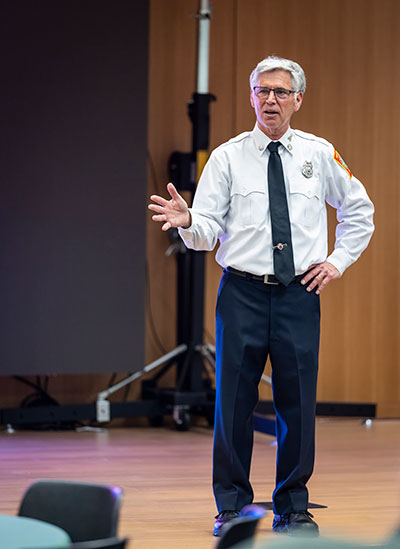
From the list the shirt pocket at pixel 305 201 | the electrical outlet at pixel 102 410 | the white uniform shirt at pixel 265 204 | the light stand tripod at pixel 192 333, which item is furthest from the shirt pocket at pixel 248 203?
the electrical outlet at pixel 102 410

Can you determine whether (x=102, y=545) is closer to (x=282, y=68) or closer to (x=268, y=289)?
(x=268, y=289)

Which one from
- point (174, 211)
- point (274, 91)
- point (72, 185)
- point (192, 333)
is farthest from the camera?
point (192, 333)

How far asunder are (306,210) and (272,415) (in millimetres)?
3184

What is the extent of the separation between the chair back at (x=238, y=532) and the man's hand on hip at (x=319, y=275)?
1.69m

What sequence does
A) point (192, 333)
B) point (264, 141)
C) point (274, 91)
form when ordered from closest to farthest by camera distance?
point (274, 91) < point (264, 141) < point (192, 333)

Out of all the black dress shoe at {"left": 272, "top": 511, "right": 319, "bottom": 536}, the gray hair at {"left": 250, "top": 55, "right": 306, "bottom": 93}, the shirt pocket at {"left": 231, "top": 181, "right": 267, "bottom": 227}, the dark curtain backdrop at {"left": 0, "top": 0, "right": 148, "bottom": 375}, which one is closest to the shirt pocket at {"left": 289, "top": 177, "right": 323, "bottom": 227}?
the shirt pocket at {"left": 231, "top": 181, "right": 267, "bottom": 227}

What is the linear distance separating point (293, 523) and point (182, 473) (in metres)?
1.28

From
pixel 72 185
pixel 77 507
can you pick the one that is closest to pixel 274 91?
pixel 77 507

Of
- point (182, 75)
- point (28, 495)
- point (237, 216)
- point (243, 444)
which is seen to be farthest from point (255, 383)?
point (182, 75)

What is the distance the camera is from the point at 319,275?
314cm

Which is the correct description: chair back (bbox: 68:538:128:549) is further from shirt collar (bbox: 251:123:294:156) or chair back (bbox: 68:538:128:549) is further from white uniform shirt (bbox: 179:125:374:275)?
shirt collar (bbox: 251:123:294:156)

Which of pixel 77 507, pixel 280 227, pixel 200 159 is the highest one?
pixel 200 159

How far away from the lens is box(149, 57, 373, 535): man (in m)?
3.10

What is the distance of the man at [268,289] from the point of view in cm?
310
